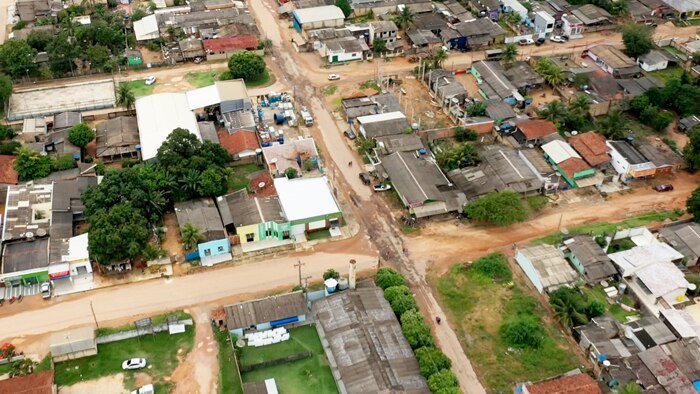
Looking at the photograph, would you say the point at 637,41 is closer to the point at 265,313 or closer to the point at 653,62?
the point at 653,62

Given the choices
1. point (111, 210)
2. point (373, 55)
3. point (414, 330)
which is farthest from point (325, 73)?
point (414, 330)

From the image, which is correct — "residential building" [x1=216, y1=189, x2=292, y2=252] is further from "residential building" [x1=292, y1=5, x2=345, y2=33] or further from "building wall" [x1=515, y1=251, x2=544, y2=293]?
"residential building" [x1=292, y1=5, x2=345, y2=33]

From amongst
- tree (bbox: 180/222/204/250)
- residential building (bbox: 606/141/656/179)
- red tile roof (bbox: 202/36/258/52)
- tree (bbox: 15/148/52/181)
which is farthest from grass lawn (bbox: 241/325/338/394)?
red tile roof (bbox: 202/36/258/52)

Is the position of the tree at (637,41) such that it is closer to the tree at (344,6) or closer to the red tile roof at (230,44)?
the tree at (344,6)

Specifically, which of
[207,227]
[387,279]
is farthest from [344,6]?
[387,279]

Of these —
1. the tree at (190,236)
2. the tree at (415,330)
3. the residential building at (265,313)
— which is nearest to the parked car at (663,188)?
the tree at (415,330)
